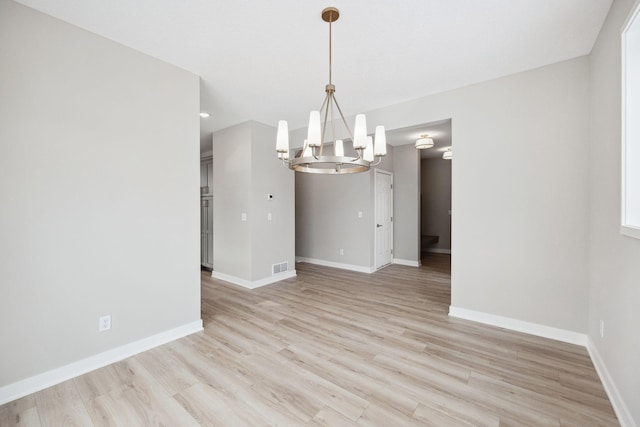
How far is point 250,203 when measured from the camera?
4.38 m

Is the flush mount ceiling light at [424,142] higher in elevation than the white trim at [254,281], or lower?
higher

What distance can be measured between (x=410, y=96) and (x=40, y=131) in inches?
141

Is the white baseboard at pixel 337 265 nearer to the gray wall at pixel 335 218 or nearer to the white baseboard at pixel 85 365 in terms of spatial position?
the gray wall at pixel 335 218

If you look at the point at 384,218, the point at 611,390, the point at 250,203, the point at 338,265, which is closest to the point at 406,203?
the point at 384,218

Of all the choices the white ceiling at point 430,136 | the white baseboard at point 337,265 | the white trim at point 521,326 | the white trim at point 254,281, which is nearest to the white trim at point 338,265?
the white baseboard at point 337,265

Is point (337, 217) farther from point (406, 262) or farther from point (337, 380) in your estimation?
point (337, 380)

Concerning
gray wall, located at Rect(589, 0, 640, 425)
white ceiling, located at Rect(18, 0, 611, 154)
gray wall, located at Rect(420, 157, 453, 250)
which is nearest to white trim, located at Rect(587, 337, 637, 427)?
gray wall, located at Rect(589, 0, 640, 425)

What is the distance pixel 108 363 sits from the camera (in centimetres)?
227

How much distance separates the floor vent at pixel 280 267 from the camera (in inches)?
187

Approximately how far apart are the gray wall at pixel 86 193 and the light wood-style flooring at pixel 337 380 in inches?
16.4

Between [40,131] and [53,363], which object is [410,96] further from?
[53,363]

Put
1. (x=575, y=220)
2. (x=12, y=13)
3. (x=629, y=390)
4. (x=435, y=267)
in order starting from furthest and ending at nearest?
(x=435, y=267)
(x=575, y=220)
(x=12, y=13)
(x=629, y=390)

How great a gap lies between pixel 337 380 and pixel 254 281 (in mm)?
2643

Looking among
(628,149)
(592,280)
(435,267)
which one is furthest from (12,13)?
(435,267)
